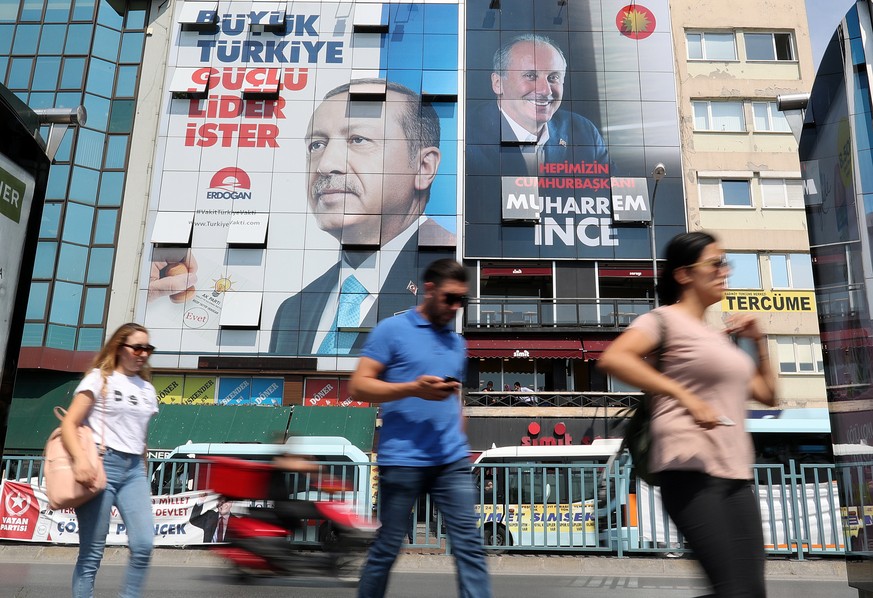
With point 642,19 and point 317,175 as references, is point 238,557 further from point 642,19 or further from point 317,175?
point 642,19

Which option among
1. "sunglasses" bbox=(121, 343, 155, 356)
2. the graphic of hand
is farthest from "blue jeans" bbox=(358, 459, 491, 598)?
the graphic of hand

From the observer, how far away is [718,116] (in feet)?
96.6

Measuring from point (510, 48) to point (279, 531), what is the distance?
27.8m

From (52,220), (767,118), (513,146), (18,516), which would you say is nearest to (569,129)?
(513,146)

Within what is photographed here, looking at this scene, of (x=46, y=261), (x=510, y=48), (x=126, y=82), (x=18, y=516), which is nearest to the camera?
(x=18, y=516)

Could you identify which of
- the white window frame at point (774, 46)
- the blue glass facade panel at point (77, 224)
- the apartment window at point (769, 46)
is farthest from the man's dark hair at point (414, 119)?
the apartment window at point (769, 46)

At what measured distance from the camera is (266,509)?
223 inches

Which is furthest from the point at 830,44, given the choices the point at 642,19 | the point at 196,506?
the point at 642,19

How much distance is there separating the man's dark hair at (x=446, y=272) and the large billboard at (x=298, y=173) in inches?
918

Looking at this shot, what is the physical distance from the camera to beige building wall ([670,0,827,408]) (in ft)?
89.5

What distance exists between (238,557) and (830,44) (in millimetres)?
5297

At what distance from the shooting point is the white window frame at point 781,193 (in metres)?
28.3

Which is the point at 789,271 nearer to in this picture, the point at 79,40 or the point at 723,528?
the point at 723,528

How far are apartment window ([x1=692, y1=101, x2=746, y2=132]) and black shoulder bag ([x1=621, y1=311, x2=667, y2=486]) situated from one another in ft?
94.9
